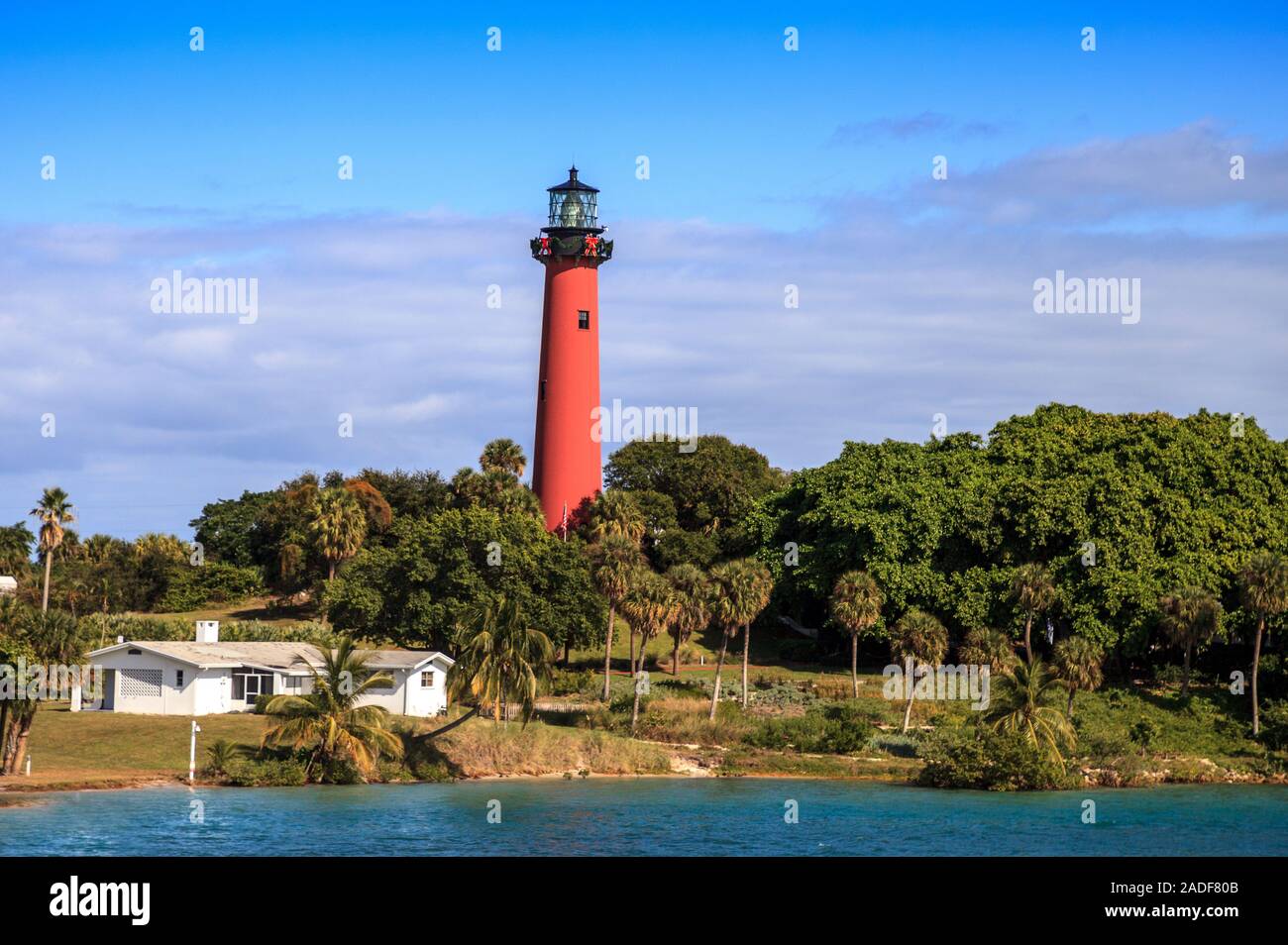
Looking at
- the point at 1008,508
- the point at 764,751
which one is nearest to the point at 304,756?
the point at 764,751

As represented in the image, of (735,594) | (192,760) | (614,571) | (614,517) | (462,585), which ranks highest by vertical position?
(614,517)

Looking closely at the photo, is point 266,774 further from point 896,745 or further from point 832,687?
point 832,687

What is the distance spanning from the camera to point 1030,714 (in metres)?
59.2

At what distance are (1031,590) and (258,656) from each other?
3453 cm

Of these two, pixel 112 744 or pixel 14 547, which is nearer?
pixel 112 744

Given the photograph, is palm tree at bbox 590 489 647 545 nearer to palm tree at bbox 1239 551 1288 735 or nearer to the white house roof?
the white house roof

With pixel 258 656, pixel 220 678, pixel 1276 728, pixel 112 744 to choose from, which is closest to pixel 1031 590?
pixel 1276 728

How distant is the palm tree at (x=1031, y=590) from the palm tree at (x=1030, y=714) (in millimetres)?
10987

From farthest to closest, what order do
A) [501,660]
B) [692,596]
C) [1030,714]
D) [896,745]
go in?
[692,596] < [896,745] < [1030,714] < [501,660]

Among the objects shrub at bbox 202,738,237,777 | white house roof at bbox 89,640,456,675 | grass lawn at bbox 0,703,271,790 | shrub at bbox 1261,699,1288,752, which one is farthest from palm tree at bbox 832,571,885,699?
shrub at bbox 202,738,237,777

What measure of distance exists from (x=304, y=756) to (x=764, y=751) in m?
19.6

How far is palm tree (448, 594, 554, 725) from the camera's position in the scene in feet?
181
